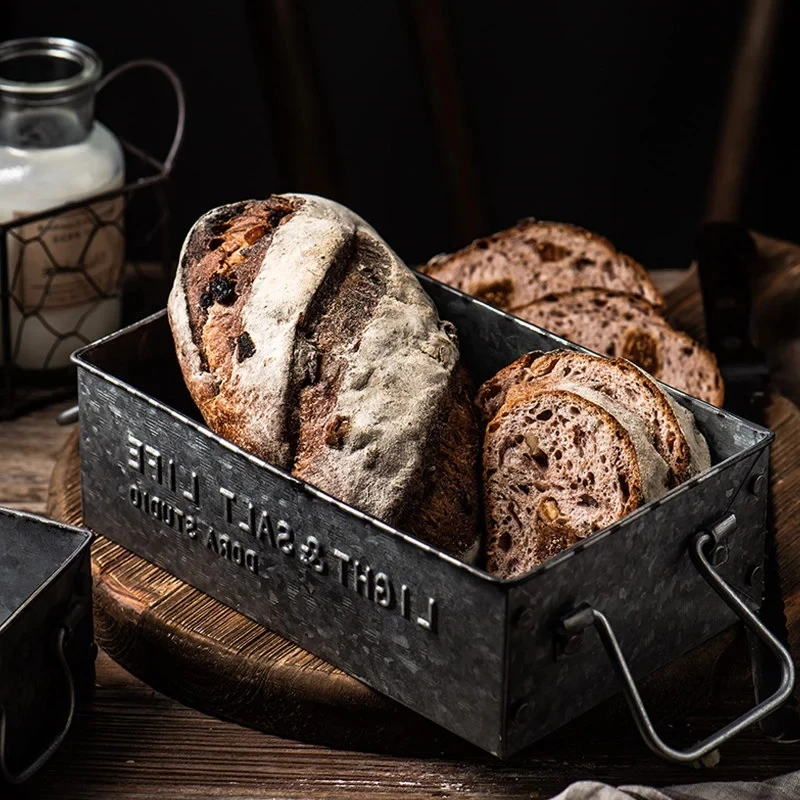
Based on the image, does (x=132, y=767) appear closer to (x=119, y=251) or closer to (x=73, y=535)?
(x=73, y=535)

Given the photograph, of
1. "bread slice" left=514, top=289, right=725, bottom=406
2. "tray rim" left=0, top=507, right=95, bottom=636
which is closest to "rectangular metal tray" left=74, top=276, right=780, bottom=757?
"tray rim" left=0, top=507, right=95, bottom=636

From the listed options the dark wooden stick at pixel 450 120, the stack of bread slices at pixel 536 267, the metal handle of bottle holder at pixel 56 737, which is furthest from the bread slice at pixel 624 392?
the dark wooden stick at pixel 450 120

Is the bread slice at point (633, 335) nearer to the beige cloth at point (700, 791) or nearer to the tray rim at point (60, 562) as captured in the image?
the beige cloth at point (700, 791)

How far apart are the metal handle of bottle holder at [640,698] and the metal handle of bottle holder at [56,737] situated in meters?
0.49

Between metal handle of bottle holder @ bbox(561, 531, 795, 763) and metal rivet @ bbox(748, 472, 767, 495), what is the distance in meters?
0.12

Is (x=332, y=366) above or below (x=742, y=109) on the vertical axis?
above

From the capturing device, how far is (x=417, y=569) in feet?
4.58

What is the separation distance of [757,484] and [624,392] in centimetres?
17

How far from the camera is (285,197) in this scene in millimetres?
1737

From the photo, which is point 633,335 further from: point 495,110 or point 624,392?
point 495,110

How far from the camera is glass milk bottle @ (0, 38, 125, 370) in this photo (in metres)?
2.07

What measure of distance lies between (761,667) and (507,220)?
1.73 metres

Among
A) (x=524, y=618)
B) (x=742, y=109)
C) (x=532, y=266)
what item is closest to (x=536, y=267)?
(x=532, y=266)

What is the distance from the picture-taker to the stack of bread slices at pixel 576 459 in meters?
1.48
